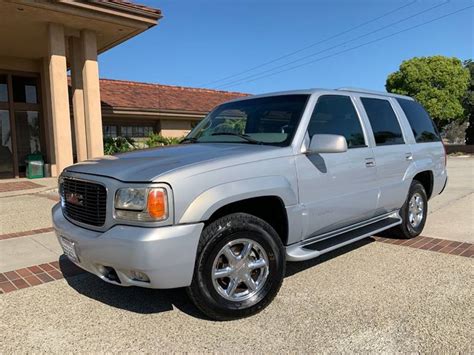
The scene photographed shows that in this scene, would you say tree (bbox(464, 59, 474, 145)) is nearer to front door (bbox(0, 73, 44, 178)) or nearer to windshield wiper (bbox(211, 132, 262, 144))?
front door (bbox(0, 73, 44, 178))

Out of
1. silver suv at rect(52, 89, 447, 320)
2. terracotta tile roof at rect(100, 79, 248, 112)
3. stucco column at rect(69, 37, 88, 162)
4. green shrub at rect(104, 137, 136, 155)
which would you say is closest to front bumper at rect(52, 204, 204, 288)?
silver suv at rect(52, 89, 447, 320)

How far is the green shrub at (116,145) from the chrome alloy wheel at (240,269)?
12.9 meters

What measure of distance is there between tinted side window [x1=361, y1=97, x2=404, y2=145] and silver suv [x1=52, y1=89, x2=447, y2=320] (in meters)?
0.02

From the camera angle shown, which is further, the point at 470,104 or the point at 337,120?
the point at 470,104

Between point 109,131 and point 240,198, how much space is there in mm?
15847

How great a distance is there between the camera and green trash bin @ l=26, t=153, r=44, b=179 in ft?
48.9

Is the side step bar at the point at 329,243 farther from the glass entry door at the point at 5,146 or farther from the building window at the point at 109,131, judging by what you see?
the building window at the point at 109,131

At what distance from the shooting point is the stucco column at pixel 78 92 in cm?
1357

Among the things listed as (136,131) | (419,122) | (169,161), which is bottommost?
(169,161)

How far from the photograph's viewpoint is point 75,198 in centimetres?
360

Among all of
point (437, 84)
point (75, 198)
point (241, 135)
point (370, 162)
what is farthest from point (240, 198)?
point (437, 84)

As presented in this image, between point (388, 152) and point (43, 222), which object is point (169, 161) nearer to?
point (388, 152)

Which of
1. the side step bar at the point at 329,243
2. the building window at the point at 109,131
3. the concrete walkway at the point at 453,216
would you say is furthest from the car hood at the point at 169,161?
the building window at the point at 109,131

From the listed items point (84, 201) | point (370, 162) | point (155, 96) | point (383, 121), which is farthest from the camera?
A: point (155, 96)
